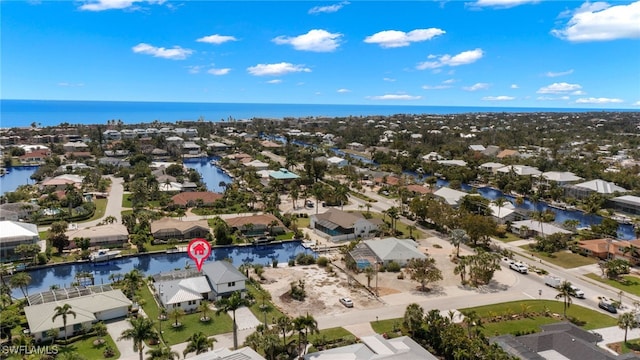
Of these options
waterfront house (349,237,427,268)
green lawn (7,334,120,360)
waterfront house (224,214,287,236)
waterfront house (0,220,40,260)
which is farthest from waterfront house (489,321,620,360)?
waterfront house (0,220,40,260)

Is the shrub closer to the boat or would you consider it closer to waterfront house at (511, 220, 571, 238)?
the boat

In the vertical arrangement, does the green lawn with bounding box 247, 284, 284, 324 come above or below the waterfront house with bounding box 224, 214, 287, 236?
below

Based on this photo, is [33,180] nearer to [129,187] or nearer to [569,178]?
[129,187]

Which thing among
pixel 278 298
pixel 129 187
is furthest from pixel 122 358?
pixel 129 187

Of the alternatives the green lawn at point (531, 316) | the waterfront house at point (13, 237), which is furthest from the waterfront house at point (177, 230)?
the green lawn at point (531, 316)

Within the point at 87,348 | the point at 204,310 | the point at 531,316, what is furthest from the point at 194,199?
the point at 531,316

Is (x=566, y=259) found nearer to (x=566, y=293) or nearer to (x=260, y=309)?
(x=566, y=293)

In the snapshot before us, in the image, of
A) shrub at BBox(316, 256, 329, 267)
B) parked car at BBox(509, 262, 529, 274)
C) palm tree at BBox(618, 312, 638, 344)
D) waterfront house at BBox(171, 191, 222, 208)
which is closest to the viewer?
palm tree at BBox(618, 312, 638, 344)
